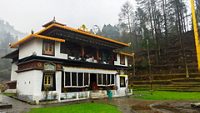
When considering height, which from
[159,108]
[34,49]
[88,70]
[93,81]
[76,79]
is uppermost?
[34,49]

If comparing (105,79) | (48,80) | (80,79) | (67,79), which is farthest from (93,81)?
(48,80)

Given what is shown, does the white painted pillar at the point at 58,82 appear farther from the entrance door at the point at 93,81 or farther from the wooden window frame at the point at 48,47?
the entrance door at the point at 93,81

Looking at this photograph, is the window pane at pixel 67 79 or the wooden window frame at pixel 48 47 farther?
the window pane at pixel 67 79

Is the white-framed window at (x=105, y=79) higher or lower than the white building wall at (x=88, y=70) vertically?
lower

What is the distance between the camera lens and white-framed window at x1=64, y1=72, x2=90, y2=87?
68.0 feet

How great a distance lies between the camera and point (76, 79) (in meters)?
21.6

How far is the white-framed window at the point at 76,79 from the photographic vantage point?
68.0ft

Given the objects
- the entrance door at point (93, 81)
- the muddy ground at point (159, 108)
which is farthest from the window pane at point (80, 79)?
the muddy ground at point (159, 108)

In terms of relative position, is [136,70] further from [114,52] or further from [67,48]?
[67,48]

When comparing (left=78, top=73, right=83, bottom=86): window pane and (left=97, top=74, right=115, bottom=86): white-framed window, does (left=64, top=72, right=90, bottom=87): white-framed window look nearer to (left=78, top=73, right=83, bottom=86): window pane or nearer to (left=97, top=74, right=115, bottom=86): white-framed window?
(left=78, top=73, right=83, bottom=86): window pane

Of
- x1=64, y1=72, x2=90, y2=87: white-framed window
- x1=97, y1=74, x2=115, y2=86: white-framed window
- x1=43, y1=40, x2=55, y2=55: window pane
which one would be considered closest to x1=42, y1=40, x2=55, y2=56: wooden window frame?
x1=43, y1=40, x2=55, y2=55: window pane

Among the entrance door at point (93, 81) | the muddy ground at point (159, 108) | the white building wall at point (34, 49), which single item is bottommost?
the muddy ground at point (159, 108)

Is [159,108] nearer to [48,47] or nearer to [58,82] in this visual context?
[58,82]

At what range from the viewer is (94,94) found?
74.5ft
